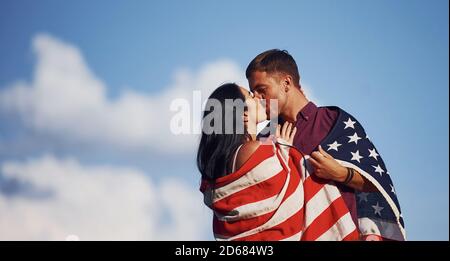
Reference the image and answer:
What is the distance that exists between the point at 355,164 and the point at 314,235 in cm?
75

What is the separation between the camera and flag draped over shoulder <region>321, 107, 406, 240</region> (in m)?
5.85

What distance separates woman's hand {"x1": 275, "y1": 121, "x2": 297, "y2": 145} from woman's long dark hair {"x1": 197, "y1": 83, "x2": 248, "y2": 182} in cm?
38

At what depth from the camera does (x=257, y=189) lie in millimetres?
5652

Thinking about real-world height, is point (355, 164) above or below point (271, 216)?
above

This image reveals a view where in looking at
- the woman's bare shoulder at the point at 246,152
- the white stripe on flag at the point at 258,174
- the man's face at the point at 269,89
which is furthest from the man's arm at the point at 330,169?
the man's face at the point at 269,89

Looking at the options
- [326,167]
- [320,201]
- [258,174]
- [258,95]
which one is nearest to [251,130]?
[258,95]

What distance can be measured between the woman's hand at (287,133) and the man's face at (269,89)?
8.2 inches

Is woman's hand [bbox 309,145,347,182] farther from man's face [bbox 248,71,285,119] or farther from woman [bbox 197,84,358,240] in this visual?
man's face [bbox 248,71,285,119]

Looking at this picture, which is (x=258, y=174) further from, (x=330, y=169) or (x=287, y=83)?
(x=287, y=83)

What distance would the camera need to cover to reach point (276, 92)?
6402 mm
